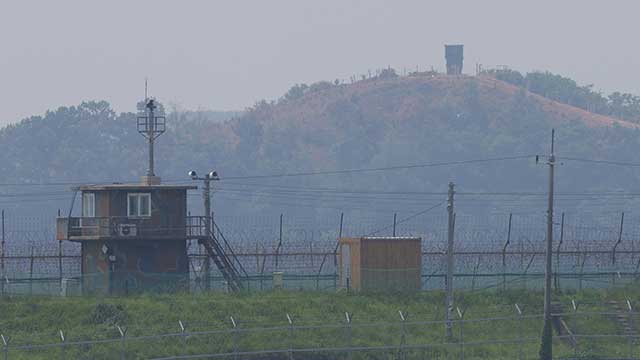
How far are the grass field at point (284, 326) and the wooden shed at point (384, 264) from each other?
2.48 meters

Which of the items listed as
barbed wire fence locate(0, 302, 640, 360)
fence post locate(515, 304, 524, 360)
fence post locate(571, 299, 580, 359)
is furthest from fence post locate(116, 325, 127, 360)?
fence post locate(571, 299, 580, 359)

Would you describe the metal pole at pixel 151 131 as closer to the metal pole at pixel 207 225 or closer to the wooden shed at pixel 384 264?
the metal pole at pixel 207 225

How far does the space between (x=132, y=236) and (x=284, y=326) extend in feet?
35.8

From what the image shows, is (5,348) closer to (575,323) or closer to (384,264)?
(384,264)

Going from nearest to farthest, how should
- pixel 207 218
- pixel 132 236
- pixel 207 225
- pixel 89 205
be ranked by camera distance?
pixel 132 236
pixel 207 225
pixel 207 218
pixel 89 205

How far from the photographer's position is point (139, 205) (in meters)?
64.2

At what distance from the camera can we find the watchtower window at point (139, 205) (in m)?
64.1

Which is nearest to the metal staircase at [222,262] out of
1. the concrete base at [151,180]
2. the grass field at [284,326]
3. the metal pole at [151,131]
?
the concrete base at [151,180]

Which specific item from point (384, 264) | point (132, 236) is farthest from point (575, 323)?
point (132, 236)

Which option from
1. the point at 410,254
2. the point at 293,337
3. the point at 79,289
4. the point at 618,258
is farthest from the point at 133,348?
the point at 618,258

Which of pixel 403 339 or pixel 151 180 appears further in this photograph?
pixel 151 180

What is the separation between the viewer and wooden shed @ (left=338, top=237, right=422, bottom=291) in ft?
209

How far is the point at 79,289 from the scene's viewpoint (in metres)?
62.5

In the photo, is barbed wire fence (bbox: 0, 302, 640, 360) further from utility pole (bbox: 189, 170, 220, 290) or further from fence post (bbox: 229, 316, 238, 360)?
utility pole (bbox: 189, 170, 220, 290)
